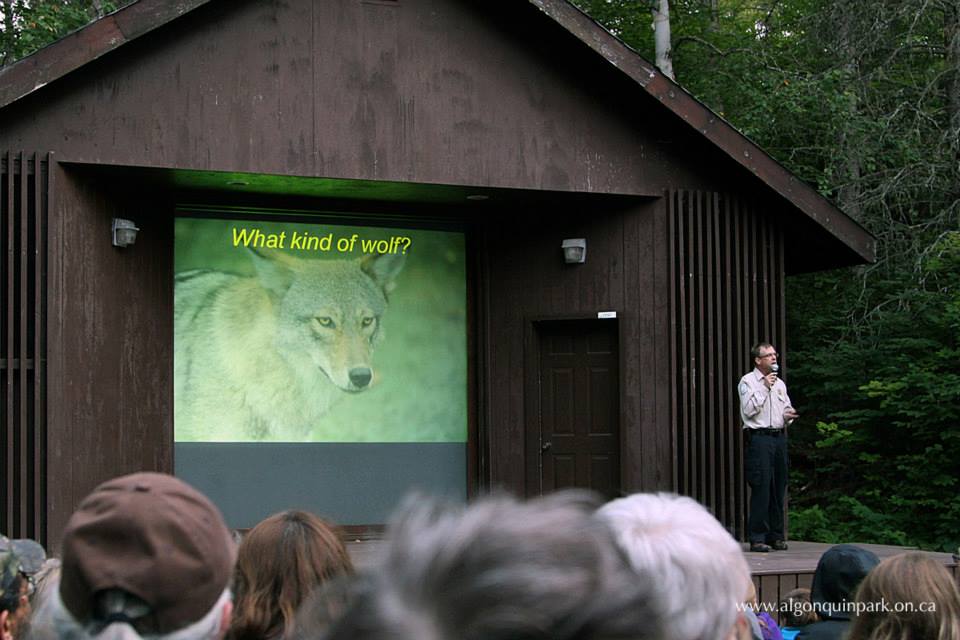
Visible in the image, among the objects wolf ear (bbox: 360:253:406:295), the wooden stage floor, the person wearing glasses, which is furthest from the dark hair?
wolf ear (bbox: 360:253:406:295)

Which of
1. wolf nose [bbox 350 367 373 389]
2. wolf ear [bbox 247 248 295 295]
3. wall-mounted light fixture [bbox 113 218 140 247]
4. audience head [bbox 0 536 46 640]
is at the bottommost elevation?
audience head [bbox 0 536 46 640]

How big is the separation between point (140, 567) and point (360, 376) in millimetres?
11741

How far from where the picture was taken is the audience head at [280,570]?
10.8 ft

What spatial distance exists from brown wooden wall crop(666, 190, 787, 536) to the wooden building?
0.09ft

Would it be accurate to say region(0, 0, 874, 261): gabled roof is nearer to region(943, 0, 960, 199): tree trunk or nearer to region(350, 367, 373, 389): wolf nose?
region(350, 367, 373, 389): wolf nose

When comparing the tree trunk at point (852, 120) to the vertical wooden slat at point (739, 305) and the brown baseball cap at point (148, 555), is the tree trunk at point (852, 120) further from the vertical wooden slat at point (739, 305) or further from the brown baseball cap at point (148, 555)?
the brown baseball cap at point (148, 555)

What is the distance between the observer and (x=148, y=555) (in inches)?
75.7

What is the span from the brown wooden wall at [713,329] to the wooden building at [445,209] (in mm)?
26

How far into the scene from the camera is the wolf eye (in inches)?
531

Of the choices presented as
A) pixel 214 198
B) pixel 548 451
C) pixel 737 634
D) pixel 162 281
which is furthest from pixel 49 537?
pixel 737 634

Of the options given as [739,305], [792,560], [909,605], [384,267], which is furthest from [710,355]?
[909,605]

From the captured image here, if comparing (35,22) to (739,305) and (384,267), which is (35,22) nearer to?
(384,267)

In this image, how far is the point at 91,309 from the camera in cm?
1116

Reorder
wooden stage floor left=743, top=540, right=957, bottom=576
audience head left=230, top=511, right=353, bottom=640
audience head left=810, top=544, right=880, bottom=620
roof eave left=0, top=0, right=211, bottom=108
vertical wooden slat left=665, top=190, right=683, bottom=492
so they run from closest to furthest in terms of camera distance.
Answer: audience head left=230, top=511, right=353, bottom=640
audience head left=810, top=544, right=880, bottom=620
roof eave left=0, top=0, right=211, bottom=108
wooden stage floor left=743, top=540, right=957, bottom=576
vertical wooden slat left=665, top=190, right=683, bottom=492
